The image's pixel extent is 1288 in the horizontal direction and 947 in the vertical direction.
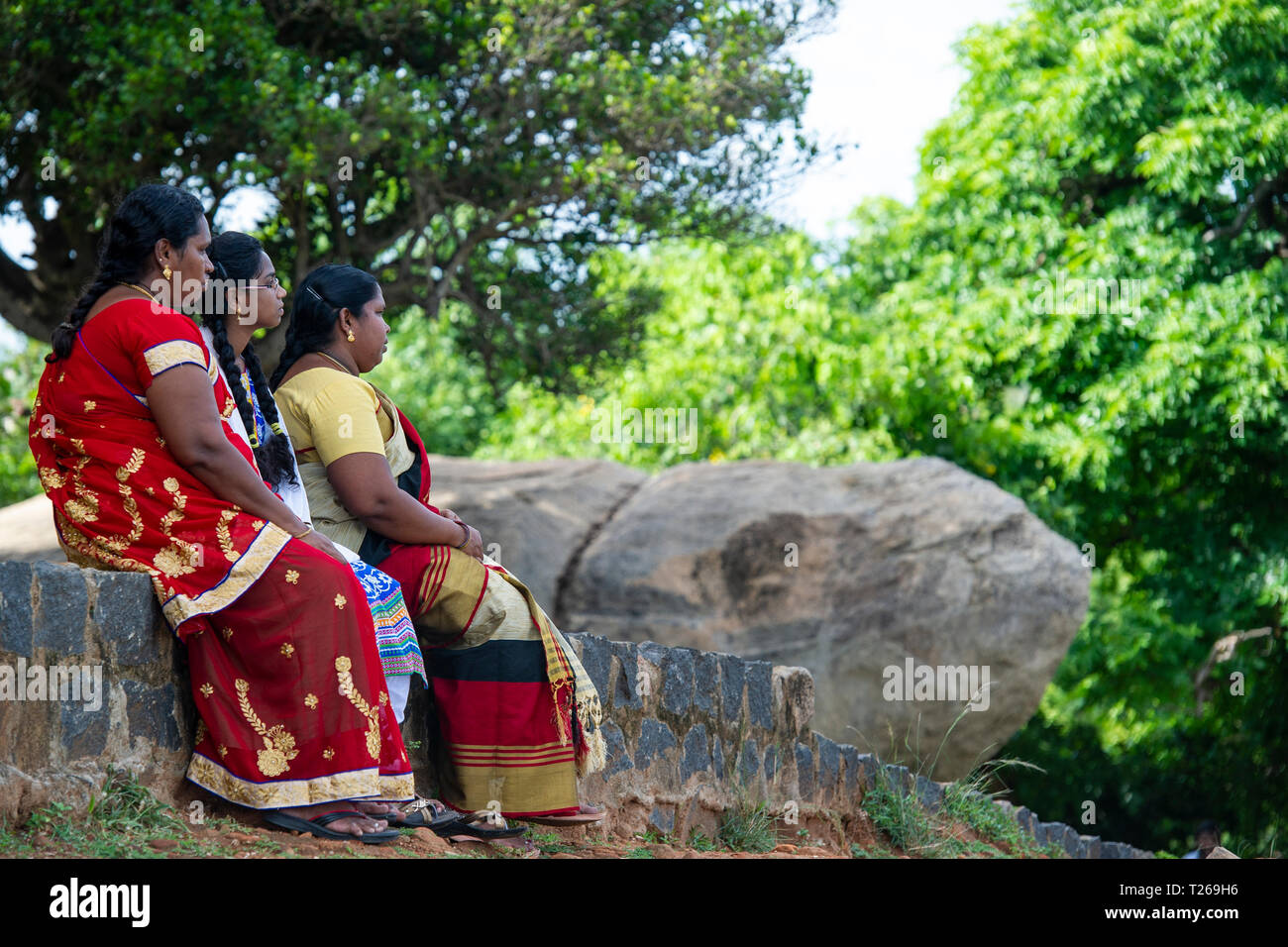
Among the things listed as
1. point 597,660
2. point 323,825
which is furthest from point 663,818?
point 323,825

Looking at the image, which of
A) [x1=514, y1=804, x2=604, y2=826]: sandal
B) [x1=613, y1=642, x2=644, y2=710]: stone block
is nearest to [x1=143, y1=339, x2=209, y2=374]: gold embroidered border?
[x1=514, y1=804, x2=604, y2=826]: sandal

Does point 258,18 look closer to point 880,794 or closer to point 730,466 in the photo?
point 730,466

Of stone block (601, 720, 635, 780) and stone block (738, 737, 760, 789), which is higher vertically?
stone block (601, 720, 635, 780)

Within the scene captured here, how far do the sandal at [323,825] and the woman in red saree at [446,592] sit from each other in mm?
550

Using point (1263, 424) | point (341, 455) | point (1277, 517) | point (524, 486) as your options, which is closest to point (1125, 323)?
point (1263, 424)

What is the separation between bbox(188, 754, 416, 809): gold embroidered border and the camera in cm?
314

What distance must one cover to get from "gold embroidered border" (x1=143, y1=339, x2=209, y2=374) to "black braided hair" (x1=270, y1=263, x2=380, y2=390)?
0.62 meters

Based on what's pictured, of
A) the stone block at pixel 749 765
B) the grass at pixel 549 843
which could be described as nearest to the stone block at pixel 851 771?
the stone block at pixel 749 765

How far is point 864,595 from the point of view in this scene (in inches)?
347

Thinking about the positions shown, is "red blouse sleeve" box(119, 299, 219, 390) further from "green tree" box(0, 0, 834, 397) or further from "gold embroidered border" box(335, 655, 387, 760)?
"green tree" box(0, 0, 834, 397)

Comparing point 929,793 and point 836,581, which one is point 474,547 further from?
point 836,581

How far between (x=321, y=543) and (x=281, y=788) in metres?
0.60

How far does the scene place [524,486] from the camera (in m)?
9.58
